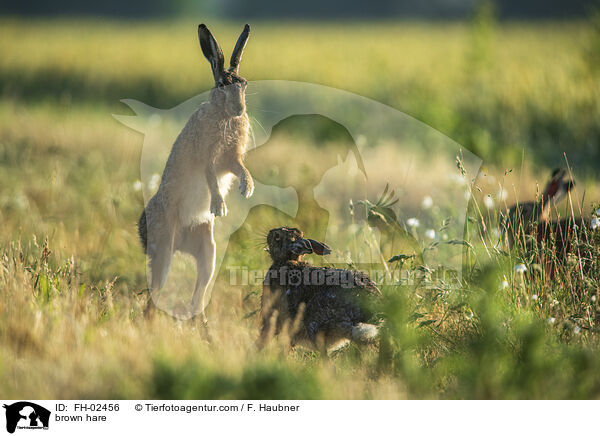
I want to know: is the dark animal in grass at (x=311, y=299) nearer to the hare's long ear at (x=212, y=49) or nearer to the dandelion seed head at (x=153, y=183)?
the hare's long ear at (x=212, y=49)

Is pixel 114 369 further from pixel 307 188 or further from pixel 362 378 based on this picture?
pixel 307 188

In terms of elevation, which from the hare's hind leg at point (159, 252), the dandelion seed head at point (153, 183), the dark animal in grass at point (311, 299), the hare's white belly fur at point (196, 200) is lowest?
the dark animal in grass at point (311, 299)

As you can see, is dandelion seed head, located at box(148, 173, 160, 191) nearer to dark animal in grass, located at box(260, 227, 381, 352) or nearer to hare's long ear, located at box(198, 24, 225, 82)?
dark animal in grass, located at box(260, 227, 381, 352)

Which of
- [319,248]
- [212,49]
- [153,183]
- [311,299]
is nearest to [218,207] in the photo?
[319,248]

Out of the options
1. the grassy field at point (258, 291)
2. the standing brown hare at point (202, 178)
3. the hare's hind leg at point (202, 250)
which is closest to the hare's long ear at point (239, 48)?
the standing brown hare at point (202, 178)

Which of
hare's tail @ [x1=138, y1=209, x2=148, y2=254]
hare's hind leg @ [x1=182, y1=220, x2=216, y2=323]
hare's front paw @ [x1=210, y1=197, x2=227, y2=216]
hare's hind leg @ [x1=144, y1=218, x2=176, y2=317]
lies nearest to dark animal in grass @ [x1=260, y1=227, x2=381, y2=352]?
hare's hind leg @ [x1=182, y1=220, x2=216, y2=323]

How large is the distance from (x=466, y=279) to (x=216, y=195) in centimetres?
184

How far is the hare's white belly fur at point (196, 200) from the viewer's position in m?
Result: 3.78

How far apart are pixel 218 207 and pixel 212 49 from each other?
0.90 metres

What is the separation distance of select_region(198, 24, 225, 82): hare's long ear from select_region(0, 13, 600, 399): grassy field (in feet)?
4.34
